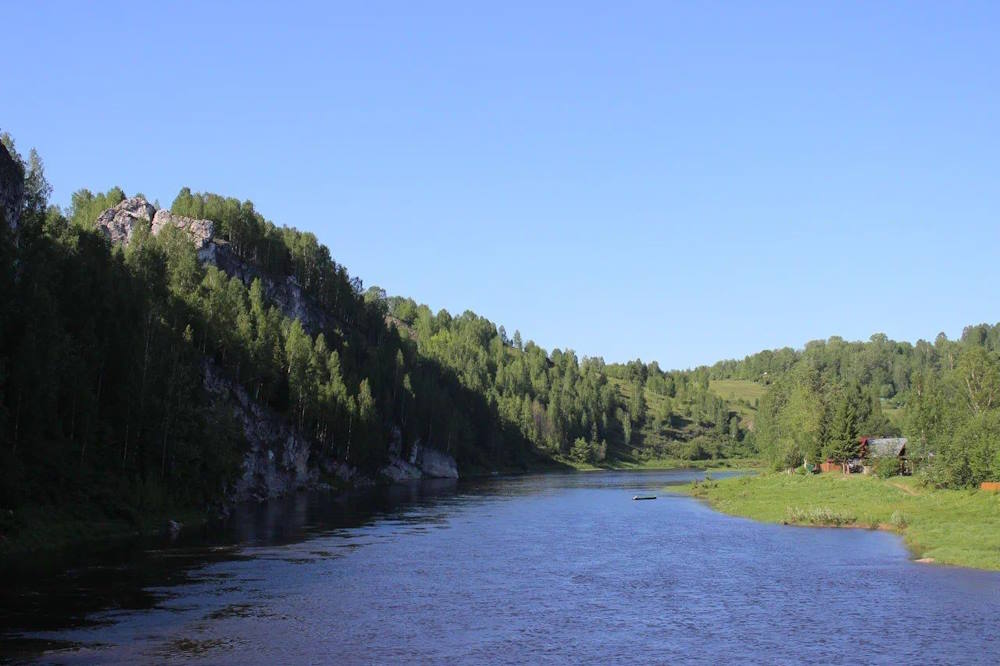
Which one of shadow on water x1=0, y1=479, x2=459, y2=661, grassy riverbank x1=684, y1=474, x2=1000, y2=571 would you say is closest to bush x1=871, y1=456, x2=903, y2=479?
grassy riverbank x1=684, y1=474, x2=1000, y2=571

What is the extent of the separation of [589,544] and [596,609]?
28.3 meters

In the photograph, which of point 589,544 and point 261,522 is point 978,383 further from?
point 261,522

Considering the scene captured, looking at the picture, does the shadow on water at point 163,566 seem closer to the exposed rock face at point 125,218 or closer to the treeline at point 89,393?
the treeline at point 89,393

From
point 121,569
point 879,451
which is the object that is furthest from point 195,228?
point 879,451

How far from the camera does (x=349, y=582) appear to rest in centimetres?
5506

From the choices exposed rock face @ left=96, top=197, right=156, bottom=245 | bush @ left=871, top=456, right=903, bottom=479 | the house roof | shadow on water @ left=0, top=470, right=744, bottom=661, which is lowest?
shadow on water @ left=0, top=470, right=744, bottom=661

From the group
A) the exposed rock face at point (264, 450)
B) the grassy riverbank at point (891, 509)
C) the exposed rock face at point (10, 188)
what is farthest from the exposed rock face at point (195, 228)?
the grassy riverbank at point (891, 509)

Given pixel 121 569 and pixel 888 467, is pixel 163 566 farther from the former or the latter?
pixel 888 467

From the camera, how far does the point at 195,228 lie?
182375 mm

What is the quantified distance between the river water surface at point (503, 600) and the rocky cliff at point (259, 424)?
140 feet

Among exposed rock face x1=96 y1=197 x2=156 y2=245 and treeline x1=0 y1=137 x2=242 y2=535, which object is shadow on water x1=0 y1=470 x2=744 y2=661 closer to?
treeline x1=0 y1=137 x2=242 y2=535

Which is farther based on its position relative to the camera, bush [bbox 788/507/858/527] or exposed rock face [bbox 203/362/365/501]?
exposed rock face [bbox 203/362/365/501]

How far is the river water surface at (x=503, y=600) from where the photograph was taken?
37469mm

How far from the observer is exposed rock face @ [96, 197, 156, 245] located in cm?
18074
